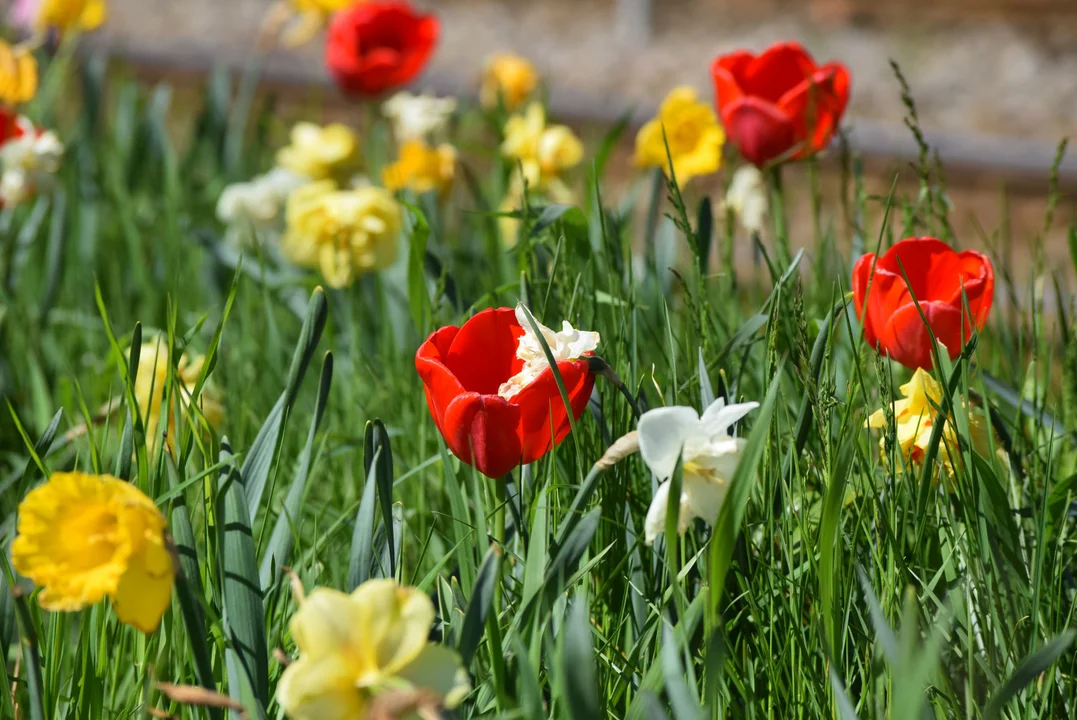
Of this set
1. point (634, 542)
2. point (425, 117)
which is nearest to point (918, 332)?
point (634, 542)

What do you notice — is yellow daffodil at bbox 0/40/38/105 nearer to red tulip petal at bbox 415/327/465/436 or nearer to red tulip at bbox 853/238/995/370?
red tulip petal at bbox 415/327/465/436

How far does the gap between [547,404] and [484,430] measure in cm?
5

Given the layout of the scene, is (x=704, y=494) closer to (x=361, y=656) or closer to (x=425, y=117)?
(x=361, y=656)

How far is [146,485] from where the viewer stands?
Result: 0.81 metres

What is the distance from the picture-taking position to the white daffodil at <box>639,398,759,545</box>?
0.62 meters

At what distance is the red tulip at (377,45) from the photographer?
2.07 metres

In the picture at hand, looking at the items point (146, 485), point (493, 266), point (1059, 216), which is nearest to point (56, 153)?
point (493, 266)

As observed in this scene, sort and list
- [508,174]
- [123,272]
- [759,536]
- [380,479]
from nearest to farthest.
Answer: [380,479] < [759,536] < [508,174] < [123,272]

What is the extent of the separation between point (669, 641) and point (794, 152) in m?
0.80

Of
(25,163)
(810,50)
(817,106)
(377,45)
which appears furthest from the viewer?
(810,50)

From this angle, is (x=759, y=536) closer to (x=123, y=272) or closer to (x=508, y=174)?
(x=508, y=174)

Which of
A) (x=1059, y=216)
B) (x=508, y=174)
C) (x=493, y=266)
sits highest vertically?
(x=508, y=174)

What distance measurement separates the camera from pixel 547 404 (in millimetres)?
745

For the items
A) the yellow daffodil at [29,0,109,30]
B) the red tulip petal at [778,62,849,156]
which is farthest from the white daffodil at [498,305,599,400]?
the yellow daffodil at [29,0,109,30]
